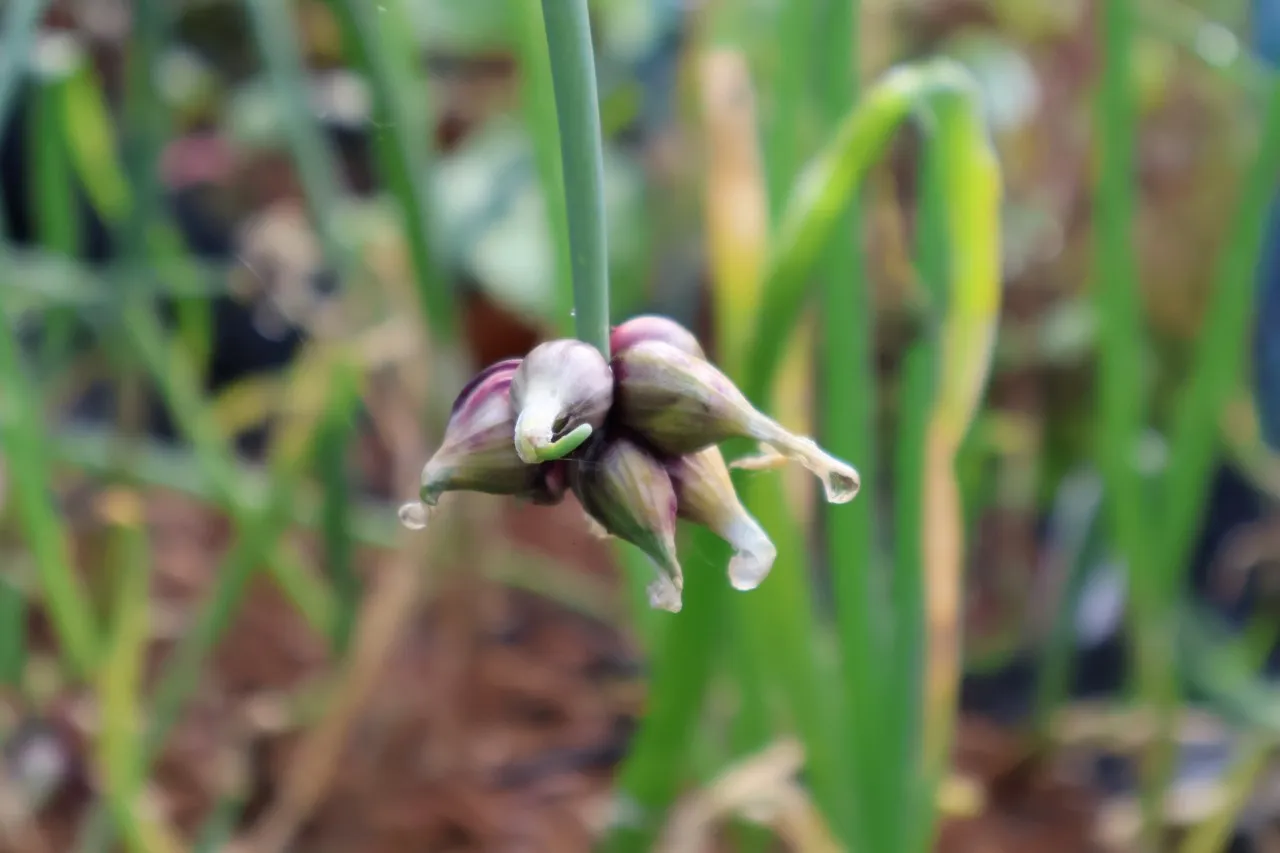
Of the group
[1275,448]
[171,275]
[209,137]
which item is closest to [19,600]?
[171,275]

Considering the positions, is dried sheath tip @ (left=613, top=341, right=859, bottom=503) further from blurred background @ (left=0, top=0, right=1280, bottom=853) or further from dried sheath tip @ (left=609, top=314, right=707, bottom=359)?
blurred background @ (left=0, top=0, right=1280, bottom=853)

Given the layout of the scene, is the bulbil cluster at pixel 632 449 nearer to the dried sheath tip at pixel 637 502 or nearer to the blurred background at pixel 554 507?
the dried sheath tip at pixel 637 502

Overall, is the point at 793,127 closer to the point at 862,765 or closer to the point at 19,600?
the point at 862,765

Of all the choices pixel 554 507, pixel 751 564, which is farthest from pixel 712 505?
pixel 554 507

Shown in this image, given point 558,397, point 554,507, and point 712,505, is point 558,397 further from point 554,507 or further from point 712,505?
point 554,507

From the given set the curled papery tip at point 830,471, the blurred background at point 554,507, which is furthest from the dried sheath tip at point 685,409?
the blurred background at point 554,507

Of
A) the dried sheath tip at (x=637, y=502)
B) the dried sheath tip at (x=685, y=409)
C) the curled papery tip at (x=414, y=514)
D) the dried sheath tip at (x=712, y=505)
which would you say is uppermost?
the dried sheath tip at (x=685, y=409)
